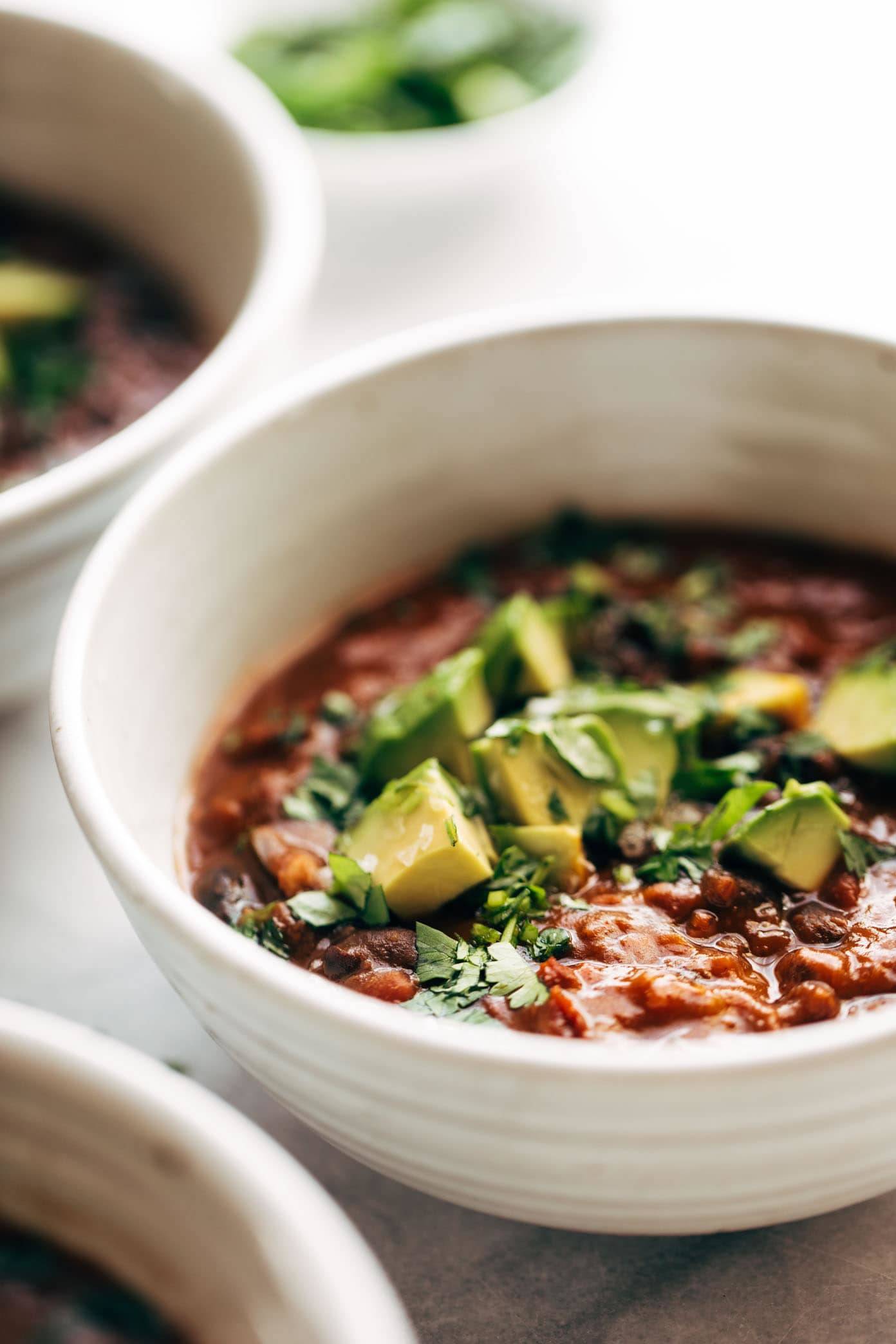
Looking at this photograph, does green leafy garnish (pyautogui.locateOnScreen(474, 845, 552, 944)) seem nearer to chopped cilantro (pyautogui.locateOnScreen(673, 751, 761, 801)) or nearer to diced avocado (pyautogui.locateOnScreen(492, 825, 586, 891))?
diced avocado (pyautogui.locateOnScreen(492, 825, 586, 891))

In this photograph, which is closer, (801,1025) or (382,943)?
(801,1025)

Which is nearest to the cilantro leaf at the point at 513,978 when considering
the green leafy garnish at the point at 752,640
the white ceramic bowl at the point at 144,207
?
the green leafy garnish at the point at 752,640

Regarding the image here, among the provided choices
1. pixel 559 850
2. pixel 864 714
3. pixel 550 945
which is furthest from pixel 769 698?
pixel 550 945

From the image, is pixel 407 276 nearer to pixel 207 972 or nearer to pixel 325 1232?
pixel 207 972

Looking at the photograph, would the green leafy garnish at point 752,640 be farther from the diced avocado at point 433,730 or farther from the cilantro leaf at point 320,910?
the cilantro leaf at point 320,910

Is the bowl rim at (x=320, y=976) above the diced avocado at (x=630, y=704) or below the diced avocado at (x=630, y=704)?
above

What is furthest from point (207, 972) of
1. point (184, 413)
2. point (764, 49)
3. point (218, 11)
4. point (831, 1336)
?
point (764, 49)
